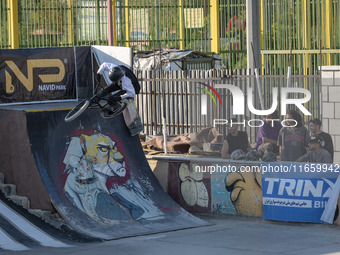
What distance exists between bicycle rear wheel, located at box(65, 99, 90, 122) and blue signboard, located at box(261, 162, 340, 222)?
3.60 metres

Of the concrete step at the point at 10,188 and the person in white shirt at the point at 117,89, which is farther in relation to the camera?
the person in white shirt at the point at 117,89

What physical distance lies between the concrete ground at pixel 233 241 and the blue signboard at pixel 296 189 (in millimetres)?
206

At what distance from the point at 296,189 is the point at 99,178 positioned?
3837mm

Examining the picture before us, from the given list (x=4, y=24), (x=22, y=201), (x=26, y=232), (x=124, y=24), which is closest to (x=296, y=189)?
(x=26, y=232)

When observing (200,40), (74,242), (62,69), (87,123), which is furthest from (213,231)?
(200,40)

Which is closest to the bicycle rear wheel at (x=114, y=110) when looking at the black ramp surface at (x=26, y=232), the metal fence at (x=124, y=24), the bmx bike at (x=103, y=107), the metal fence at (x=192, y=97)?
the bmx bike at (x=103, y=107)

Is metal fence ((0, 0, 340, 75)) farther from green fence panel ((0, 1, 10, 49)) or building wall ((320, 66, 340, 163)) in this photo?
building wall ((320, 66, 340, 163))

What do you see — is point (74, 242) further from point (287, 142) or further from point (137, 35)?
point (137, 35)

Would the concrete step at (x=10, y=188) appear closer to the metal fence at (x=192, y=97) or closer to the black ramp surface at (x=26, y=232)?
the black ramp surface at (x=26, y=232)

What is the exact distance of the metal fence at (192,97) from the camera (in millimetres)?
14750

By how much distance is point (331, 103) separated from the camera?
45.9 ft

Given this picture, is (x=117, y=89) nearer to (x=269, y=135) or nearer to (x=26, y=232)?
(x=269, y=135)

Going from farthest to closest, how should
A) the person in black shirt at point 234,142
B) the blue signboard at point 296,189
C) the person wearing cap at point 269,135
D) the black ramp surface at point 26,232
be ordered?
the person in black shirt at point 234,142, the person wearing cap at point 269,135, the blue signboard at point 296,189, the black ramp surface at point 26,232

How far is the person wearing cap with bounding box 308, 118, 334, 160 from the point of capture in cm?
1388
